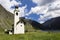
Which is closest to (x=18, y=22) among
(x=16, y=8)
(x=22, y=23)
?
(x=22, y=23)

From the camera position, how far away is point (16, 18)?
228 ft

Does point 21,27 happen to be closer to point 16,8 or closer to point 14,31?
point 14,31

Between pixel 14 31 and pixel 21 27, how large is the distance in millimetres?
Result: 3074

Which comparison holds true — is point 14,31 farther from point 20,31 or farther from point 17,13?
point 17,13

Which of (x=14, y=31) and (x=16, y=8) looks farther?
(x=16, y=8)

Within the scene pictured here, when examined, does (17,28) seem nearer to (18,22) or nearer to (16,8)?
(18,22)

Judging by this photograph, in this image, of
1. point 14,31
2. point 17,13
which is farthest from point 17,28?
point 17,13

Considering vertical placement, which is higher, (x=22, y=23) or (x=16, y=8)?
(x=16, y=8)

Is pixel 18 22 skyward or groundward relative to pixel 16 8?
groundward

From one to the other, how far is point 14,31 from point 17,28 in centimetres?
154

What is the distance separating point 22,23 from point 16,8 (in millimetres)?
6761

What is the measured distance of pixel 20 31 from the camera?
67.2 meters

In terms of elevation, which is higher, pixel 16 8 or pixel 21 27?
pixel 16 8

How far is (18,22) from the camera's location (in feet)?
225
